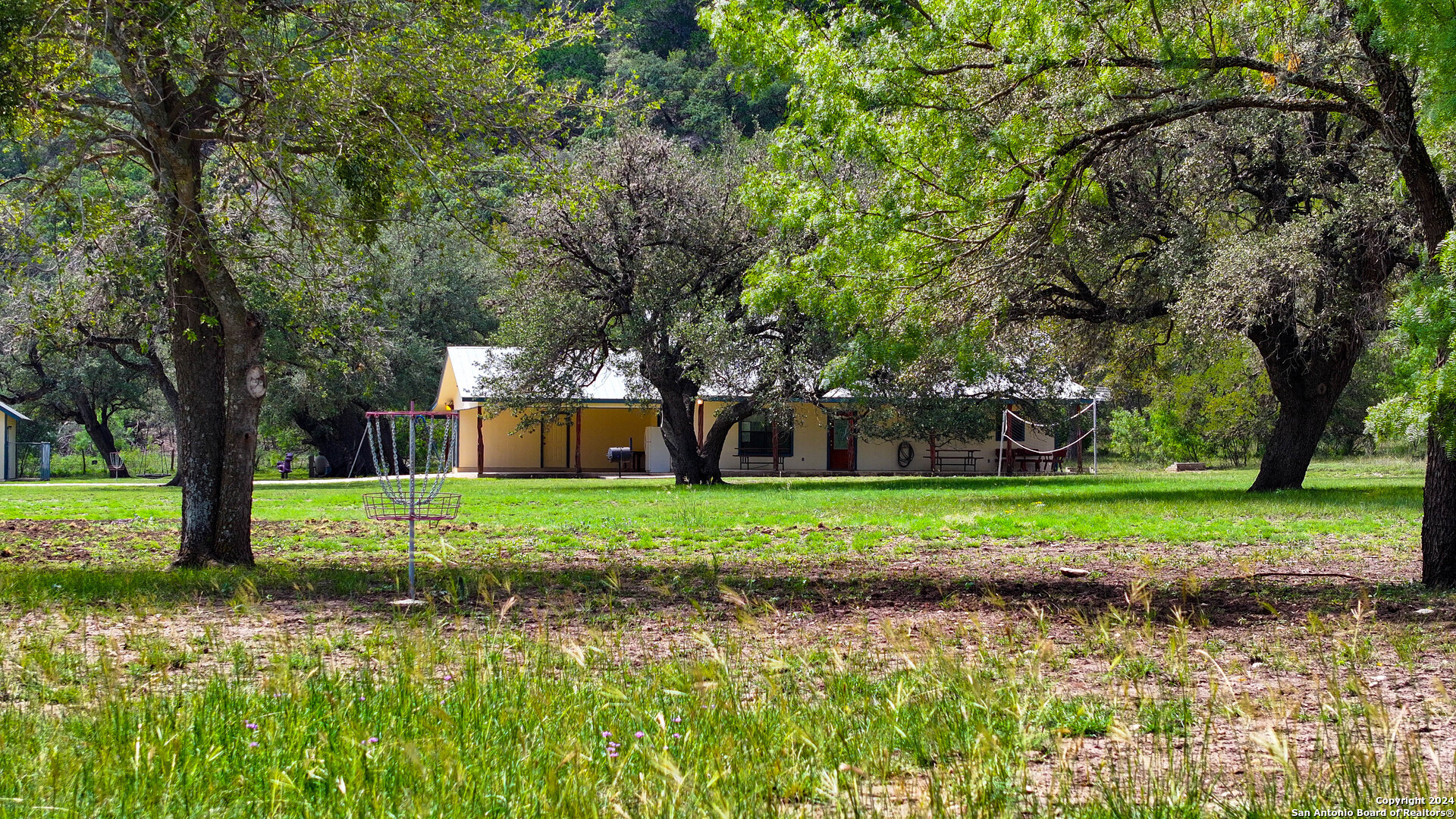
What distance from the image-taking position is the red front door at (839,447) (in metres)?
38.8

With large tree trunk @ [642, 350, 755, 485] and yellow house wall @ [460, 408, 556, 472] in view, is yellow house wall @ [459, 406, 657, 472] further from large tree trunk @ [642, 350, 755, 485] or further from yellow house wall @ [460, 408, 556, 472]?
large tree trunk @ [642, 350, 755, 485]

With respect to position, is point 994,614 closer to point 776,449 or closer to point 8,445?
point 776,449

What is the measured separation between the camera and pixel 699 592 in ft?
26.8

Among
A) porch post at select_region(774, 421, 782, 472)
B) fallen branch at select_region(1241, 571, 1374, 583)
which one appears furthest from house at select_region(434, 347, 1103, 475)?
fallen branch at select_region(1241, 571, 1374, 583)

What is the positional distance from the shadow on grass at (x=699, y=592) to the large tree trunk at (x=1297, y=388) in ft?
42.4

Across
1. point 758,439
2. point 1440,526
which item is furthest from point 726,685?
point 758,439

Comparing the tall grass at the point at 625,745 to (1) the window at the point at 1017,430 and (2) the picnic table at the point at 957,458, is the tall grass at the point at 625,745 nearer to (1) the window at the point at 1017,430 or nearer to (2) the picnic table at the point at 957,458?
(2) the picnic table at the point at 957,458

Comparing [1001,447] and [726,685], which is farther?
[1001,447]

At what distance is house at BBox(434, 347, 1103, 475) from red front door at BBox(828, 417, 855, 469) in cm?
3

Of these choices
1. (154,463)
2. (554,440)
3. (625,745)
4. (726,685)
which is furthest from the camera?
(154,463)

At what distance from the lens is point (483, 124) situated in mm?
10078

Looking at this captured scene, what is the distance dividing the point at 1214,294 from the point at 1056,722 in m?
14.7
